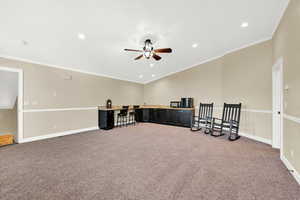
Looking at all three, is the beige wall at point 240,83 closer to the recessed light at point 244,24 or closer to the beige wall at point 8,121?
the recessed light at point 244,24

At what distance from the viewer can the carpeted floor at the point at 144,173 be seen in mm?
1635

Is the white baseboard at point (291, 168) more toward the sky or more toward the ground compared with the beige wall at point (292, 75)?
more toward the ground

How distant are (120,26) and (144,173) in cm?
305

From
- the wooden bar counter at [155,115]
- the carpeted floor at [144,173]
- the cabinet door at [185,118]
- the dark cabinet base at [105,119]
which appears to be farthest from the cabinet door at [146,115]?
the carpeted floor at [144,173]

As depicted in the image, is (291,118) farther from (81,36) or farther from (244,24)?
(81,36)

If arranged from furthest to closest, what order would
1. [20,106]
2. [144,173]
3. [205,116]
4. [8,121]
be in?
[205,116], [8,121], [20,106], [144,173]

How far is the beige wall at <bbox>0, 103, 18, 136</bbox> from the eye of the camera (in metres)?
3.81

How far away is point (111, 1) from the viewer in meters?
2.18

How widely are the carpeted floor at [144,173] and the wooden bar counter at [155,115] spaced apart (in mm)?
2069

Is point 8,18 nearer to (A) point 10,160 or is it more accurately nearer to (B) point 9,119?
(A) point 10,160

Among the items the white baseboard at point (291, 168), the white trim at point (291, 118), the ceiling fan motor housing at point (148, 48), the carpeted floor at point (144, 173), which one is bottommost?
the carpeted floor at point (144, 173)

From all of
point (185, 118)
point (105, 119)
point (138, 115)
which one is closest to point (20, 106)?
point (105, 119)

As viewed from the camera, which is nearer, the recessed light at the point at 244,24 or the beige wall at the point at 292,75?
the beige wall at the point at 292,75

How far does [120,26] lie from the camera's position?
112 inches
